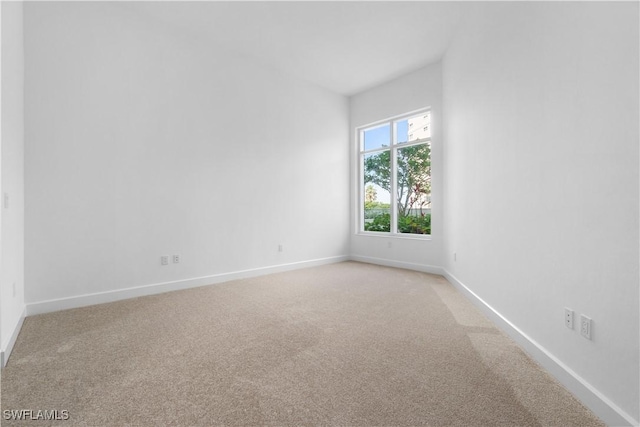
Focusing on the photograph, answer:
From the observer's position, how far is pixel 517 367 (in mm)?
1808

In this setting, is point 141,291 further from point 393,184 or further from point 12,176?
point 393,184

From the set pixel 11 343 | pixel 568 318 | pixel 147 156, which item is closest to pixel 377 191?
pixel 147 156

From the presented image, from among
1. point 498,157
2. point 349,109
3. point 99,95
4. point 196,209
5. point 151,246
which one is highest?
point 349,109

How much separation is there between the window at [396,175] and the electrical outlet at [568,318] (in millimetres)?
3246

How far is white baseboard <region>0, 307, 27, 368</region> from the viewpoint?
179 cm

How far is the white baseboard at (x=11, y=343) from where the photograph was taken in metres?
1.79

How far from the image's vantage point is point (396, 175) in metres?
5.35

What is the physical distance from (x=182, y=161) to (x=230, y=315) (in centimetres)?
203

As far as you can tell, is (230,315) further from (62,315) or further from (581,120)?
(581,120)

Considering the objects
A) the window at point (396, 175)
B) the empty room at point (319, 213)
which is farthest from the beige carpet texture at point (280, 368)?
the window at point (396, 175)

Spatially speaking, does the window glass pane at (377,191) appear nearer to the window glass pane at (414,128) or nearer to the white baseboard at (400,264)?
the window glass pane at (414,128)

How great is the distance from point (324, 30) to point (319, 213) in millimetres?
2776

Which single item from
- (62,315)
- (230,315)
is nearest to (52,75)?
(62,315)

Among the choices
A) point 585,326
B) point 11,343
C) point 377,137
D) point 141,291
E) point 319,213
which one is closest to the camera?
point 585,326
